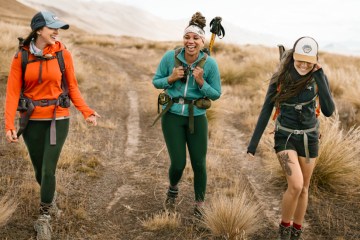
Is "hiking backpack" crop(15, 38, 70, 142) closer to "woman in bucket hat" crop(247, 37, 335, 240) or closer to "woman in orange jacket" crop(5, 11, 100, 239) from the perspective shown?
"woman in orange jacket" crop(5, 11, 100, 239)

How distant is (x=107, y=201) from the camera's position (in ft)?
15.8

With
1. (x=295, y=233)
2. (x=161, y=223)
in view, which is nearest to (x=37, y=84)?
(x=161, y=223)

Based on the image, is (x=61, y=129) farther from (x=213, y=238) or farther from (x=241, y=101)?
(x=241, y=101)

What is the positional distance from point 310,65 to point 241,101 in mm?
7286

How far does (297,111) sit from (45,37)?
2.36m

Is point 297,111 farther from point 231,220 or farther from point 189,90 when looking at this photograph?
point 231,220

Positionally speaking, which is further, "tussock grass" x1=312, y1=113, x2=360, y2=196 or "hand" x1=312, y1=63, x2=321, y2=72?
"tussock grass" x1=312, y1=113, x2=360, y2=196

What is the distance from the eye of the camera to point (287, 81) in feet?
11.5

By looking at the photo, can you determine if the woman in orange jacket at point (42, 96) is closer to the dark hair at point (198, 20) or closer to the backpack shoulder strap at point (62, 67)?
the backpack shoulder strap at point (62, 67)

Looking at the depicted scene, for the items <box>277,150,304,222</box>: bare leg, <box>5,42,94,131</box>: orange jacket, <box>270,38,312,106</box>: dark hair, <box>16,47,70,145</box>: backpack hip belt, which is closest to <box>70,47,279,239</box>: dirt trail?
<box>277,150,304,222</box>: bare leg

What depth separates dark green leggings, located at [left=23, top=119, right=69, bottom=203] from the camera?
142 inches

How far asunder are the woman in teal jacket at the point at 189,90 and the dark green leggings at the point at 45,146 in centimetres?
106

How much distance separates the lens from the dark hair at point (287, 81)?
136 inches

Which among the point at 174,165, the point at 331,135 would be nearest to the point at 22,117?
A: the point at 174,165
